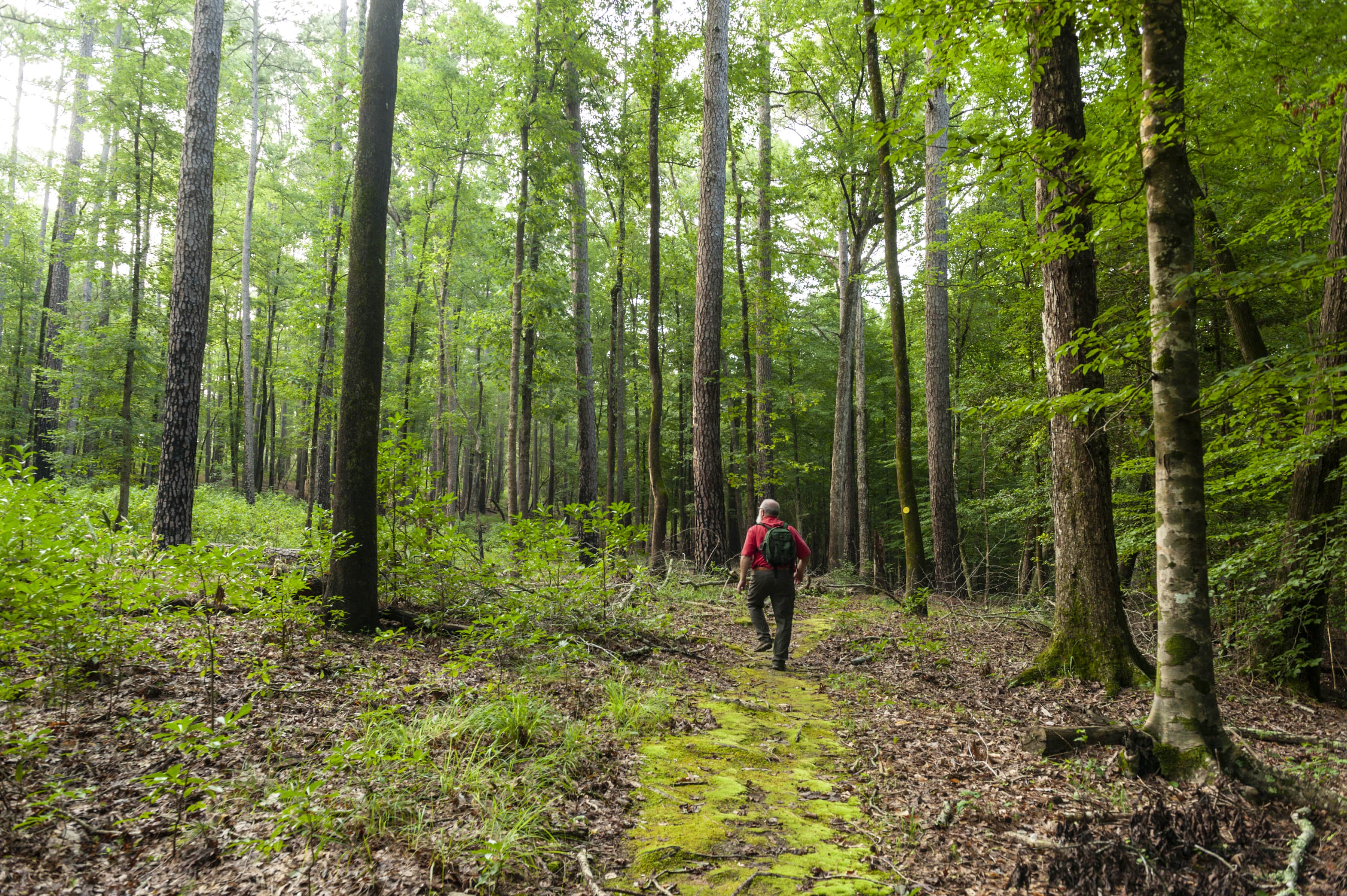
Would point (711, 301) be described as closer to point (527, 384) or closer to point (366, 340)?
point (527, 384)

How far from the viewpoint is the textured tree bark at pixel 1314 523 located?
5.80 metres

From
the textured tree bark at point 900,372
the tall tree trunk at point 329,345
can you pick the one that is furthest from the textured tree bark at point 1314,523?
the tall tree trunk at point 329,345

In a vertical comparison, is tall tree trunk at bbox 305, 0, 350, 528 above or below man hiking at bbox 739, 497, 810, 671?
above

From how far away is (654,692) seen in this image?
5.52 metres

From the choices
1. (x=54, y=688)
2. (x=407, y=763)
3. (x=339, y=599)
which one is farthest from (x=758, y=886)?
(x=339, y=599)

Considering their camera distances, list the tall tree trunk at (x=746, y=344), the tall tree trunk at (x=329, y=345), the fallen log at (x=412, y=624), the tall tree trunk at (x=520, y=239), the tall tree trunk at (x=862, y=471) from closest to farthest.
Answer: the fallen log at (x=412, y=624)
the tall tree trunk at (x=520, y=239)
the tall tree trunk at (x=329, y=345)
the tall tree trunk at (x=862, y=471)
the tall tree trunk at (x=746, y=344)

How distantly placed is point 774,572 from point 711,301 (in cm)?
670

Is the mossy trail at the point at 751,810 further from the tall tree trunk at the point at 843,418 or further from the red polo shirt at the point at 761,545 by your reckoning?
the tall tree trunk at the point at 843,418

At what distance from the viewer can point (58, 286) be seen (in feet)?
65.5


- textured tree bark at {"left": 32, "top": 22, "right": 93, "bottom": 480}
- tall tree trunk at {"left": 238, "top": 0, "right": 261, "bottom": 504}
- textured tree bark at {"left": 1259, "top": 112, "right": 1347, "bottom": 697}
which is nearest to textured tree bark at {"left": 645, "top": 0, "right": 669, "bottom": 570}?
textured tree bark at {"left": 1259, "top": 112, "right": 1347, "bottom": 697}

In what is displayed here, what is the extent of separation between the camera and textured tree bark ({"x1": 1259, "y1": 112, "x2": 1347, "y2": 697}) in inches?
229

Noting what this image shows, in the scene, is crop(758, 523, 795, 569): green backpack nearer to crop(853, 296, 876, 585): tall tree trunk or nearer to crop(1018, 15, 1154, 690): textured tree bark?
crop(1018, 15, 1154, 690): textured tree bark

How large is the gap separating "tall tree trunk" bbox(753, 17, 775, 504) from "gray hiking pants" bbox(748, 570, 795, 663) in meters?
8.18

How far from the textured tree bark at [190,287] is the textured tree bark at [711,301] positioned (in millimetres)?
8463
